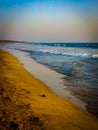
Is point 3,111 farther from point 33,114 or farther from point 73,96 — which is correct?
point 73,96

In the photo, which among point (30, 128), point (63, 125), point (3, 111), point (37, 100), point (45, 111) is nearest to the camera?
point (30, 128)

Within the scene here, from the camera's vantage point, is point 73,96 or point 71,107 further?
point 73,96

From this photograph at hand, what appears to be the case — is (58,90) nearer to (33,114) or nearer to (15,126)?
(33,114)

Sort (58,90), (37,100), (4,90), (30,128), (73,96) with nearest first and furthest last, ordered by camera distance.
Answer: (30,128), (37,100), (4,90), (73,96), (58,90)

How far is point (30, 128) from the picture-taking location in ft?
15.5

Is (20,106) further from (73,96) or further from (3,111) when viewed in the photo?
(73,96)

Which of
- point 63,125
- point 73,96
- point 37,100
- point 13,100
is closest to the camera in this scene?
point 63,125

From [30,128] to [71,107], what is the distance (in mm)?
2326

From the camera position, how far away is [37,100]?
7035mm

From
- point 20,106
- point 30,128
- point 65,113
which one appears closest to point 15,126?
point 30,128

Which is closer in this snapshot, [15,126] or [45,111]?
[15,126]

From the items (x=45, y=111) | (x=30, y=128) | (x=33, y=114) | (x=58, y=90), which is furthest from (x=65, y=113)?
(x=58, y=90)

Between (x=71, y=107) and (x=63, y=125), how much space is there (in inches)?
65.8

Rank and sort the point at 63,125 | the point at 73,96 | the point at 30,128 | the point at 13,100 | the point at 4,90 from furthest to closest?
1. the point at 73,96
2. the point at 4,90
3. the point at 13,100
4. the point at 63,125
5. the point at 30,128
